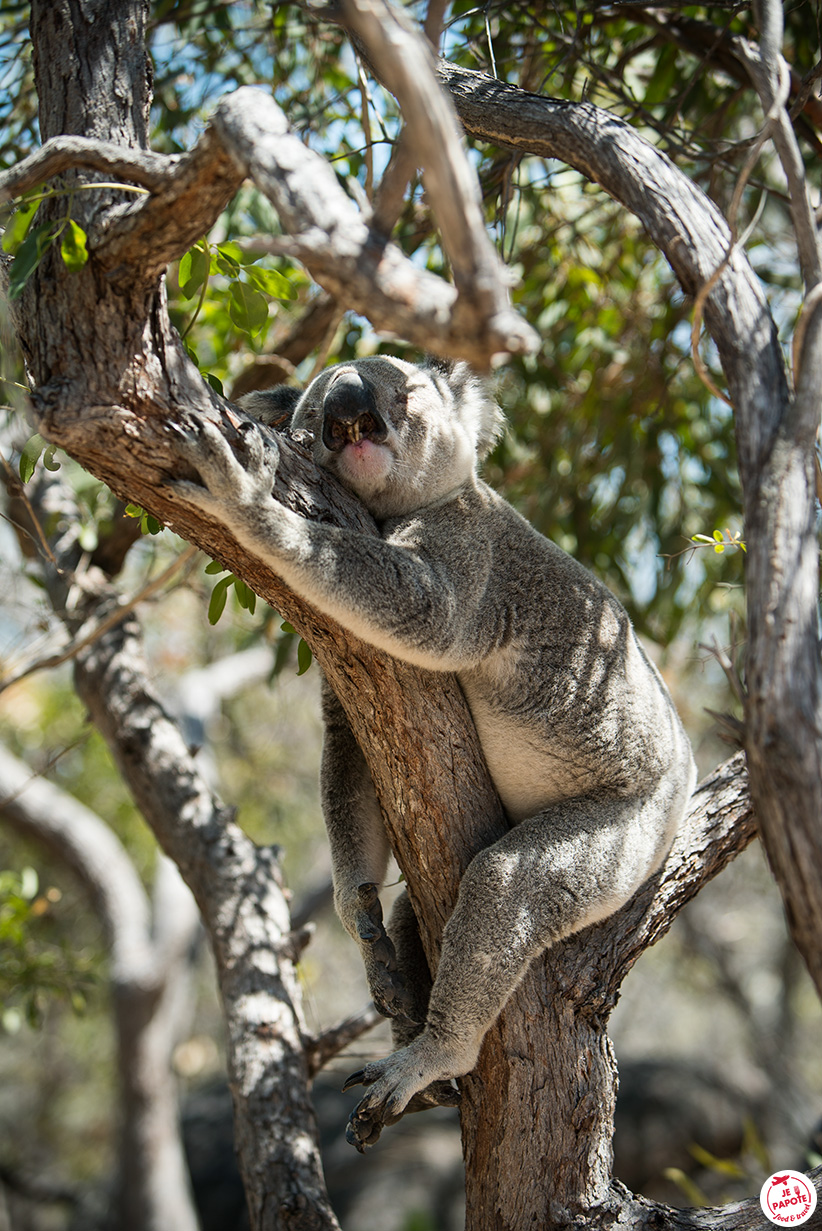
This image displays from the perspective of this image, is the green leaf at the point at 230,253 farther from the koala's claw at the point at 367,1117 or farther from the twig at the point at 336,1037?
the twig at the point at 336,1037

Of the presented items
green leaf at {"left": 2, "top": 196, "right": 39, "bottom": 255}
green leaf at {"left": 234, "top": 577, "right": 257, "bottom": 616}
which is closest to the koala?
green leaf at {"left": 234, "top": 577, "right": 257, "bottom": 616}

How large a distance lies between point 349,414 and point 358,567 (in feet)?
1.90

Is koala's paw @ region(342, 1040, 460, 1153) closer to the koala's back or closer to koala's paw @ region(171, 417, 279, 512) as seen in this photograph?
the koala's back

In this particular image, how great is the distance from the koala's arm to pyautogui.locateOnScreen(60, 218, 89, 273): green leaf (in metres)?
0.39

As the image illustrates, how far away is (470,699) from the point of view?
110 inches

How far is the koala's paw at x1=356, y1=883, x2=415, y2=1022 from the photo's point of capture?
263cm

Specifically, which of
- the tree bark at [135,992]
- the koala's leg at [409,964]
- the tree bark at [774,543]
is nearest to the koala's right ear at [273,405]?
the tree bark at [774,543]

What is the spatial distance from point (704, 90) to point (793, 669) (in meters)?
4.13

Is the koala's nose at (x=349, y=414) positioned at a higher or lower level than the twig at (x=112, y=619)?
higher

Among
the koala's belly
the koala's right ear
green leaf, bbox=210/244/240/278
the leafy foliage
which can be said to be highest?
green leaf, bbox=210/244/240/278

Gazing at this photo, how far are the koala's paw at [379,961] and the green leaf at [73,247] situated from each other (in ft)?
5.98

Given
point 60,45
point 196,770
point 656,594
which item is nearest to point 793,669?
point 60,45

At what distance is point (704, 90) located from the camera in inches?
176

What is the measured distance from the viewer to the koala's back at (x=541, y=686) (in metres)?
2.73
